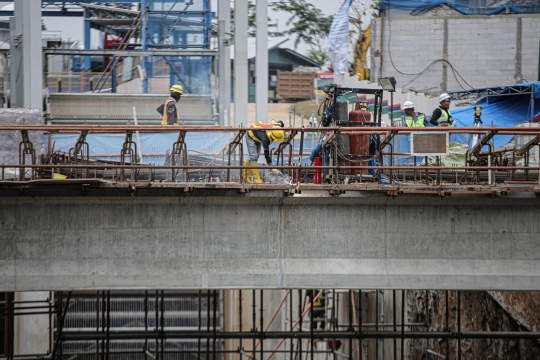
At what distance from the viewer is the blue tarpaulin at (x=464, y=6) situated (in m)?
31.7

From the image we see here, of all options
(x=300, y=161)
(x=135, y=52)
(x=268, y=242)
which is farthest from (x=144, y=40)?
(x=268, y=242)

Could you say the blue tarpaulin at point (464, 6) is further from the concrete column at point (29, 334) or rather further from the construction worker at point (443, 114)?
the concrete column at point (29, 334)

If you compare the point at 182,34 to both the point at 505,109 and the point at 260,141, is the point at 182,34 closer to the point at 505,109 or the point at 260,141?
the point at 505,109

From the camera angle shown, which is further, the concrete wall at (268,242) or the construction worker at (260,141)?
the construction worker at (260,141)

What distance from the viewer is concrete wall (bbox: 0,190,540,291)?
1302cm

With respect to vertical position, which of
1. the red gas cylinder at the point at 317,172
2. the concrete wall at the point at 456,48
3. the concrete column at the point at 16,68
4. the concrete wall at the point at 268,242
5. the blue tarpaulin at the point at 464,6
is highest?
the blue tarpaulin at the point at 464,6

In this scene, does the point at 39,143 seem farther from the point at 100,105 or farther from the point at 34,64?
the point at 100,105

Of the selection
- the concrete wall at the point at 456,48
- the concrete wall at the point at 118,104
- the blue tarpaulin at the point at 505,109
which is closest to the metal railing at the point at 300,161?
the blue tarpaulin at the point at 505,109

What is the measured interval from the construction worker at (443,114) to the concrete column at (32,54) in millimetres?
10352

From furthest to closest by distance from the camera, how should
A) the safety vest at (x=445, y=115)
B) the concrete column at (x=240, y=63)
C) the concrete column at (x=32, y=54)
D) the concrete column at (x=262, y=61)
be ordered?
the concrete column at (x=32, y=54)
the concrete column at (x=240, y=63)
the concrete column at (x=262, y=61)
the safety vest at (x=445, y=115)

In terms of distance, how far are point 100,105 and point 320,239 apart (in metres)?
14.3

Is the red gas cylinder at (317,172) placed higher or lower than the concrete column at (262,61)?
lower

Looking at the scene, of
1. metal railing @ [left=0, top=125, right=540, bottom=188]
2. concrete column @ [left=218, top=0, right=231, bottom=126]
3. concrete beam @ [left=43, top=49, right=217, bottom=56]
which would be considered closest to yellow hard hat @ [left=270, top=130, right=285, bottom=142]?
metal railing @ [left=0, top=125, right=540, bottom=188]

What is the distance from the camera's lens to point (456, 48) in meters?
31.2
